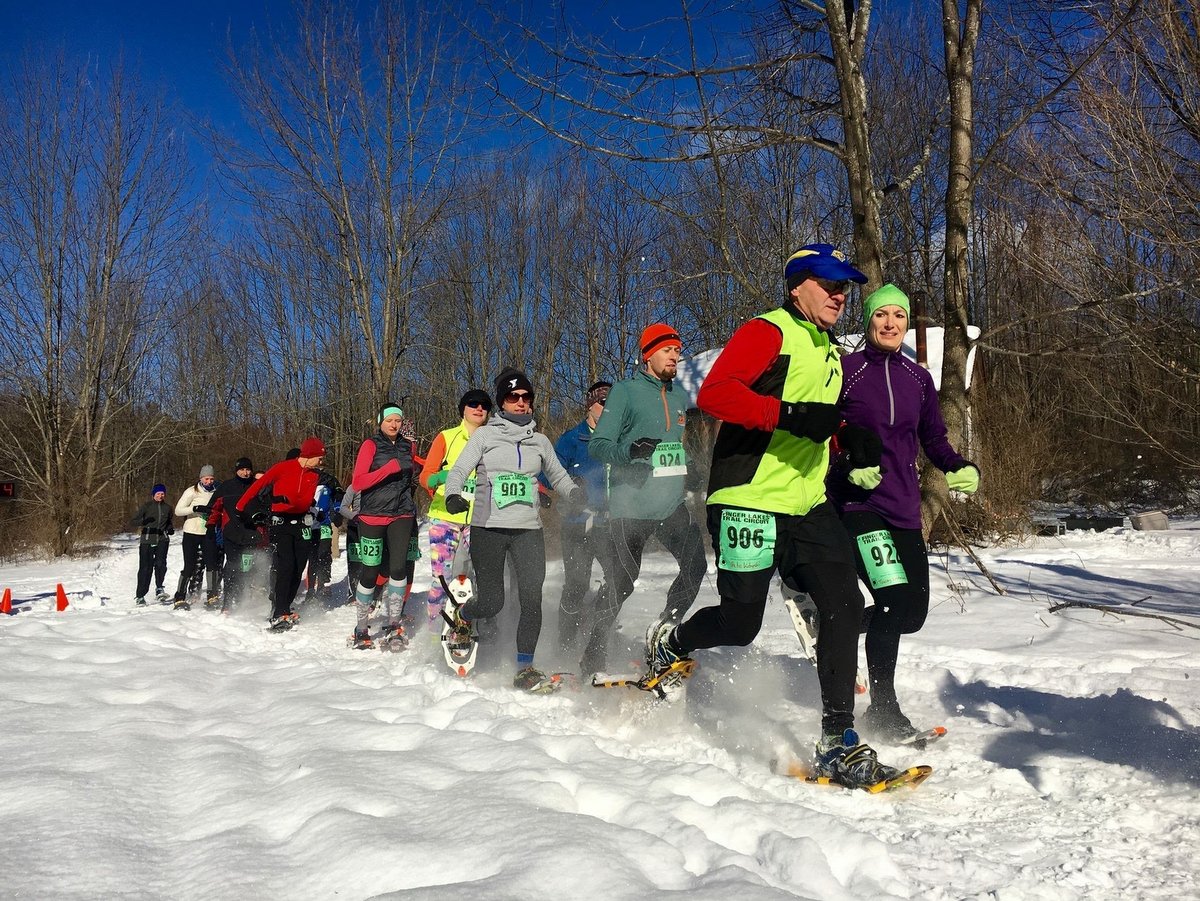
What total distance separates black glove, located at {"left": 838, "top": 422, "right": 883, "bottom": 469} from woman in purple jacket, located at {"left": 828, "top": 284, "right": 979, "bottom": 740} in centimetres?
24

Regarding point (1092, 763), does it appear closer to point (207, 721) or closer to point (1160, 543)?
point (207, 721)

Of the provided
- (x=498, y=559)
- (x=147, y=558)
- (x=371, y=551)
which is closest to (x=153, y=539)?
(x=147, y=558)

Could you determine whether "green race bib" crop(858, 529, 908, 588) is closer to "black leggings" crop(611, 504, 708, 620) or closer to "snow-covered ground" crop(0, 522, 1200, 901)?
"snow-covered ground" crop(0, 522, 1200, 901)

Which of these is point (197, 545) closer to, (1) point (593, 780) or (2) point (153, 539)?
(2) point (153, 539)

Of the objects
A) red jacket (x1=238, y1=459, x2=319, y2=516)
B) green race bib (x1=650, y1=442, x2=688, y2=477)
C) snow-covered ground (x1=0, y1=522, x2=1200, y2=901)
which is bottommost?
snow-covered ground (x1=0, y1=522, x2=1200, y2=901)

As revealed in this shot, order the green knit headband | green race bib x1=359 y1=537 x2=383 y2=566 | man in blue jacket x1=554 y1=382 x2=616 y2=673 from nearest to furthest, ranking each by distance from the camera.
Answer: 1. the green knit headband
2. man in blue jacket x1=554 y1=382 x2=616 y2=673
3. green race bib x1=359 y1=537 x2=383 y2=566

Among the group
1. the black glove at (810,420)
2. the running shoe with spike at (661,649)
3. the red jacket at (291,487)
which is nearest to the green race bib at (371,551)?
the red jacket at (291,487)

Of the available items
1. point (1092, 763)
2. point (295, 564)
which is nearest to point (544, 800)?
point (1092, 763)

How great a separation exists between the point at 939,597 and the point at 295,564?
226 inches

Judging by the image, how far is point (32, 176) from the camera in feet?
70.5

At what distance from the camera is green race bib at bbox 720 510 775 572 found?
3.35 m

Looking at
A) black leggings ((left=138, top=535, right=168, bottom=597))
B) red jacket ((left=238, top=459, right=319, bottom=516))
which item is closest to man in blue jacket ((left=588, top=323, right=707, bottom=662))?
red jacket ((left=238, top=459, right=319, bottom=516))

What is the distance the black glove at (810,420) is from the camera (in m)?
3.13

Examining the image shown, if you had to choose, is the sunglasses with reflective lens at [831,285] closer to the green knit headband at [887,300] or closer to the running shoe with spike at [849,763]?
the green knit headband at [887,300]
